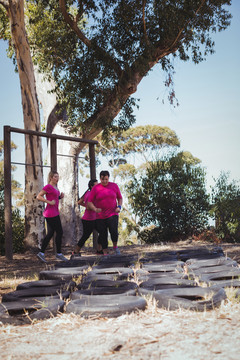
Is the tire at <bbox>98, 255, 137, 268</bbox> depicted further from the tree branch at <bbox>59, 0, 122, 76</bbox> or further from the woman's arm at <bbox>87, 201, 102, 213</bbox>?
the tree branch at <bbox>59, 0, 122, 76</bbox>

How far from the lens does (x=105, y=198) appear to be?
8.19 m

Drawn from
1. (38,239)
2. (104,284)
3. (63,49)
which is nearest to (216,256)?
(104,284)

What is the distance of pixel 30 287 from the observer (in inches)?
192

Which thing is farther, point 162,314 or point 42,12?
point 42,12

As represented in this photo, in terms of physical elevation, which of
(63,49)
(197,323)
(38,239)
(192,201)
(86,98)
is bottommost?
(197,323)

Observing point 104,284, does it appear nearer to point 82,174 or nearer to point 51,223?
point 51,223

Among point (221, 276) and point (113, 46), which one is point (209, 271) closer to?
point (221, 276)

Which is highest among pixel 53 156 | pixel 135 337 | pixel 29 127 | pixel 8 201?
pixel 29 127

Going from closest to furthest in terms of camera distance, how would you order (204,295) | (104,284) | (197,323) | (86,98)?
(197,323)
(204,295)
(104,284)
(86,98)

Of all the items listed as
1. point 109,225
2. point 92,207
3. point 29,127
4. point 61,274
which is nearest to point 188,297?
point 61,274

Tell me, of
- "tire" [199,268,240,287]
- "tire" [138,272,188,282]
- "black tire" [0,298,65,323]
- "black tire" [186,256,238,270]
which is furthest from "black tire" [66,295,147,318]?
"black tire" [186,256,238,270]

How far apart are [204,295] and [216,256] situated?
111 inches

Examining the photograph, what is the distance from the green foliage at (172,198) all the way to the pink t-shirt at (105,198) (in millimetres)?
5804

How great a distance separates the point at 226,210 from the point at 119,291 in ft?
32.6
